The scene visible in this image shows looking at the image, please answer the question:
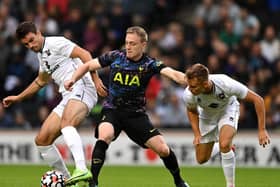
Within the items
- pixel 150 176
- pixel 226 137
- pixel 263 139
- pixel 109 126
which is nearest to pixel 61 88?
pixel 109 126

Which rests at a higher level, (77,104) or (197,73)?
(197,73)

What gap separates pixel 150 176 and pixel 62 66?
454 centimetres

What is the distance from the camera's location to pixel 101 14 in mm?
21094

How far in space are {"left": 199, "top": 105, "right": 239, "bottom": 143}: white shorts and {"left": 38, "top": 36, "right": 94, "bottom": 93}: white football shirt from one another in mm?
1695

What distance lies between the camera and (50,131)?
1112 cm

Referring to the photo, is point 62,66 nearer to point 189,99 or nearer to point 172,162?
point 189,99

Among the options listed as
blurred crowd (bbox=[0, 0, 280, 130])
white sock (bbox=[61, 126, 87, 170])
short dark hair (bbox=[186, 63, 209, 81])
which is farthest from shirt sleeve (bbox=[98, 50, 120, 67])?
blurred crowd (bbox=[0, 0, 280, 130])

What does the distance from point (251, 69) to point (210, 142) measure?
7.57 m

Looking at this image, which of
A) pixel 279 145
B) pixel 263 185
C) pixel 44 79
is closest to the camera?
pixel 44 79

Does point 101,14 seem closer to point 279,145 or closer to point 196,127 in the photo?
point 279,145

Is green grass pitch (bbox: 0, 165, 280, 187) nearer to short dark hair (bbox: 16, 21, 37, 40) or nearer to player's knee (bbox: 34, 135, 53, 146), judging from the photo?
player's knee (bbox: 34, 135, 53, 146)

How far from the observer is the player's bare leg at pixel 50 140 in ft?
36.5

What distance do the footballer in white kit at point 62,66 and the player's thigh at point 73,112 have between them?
0.42 feet

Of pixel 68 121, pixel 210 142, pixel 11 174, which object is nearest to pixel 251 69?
pixel 11 174
